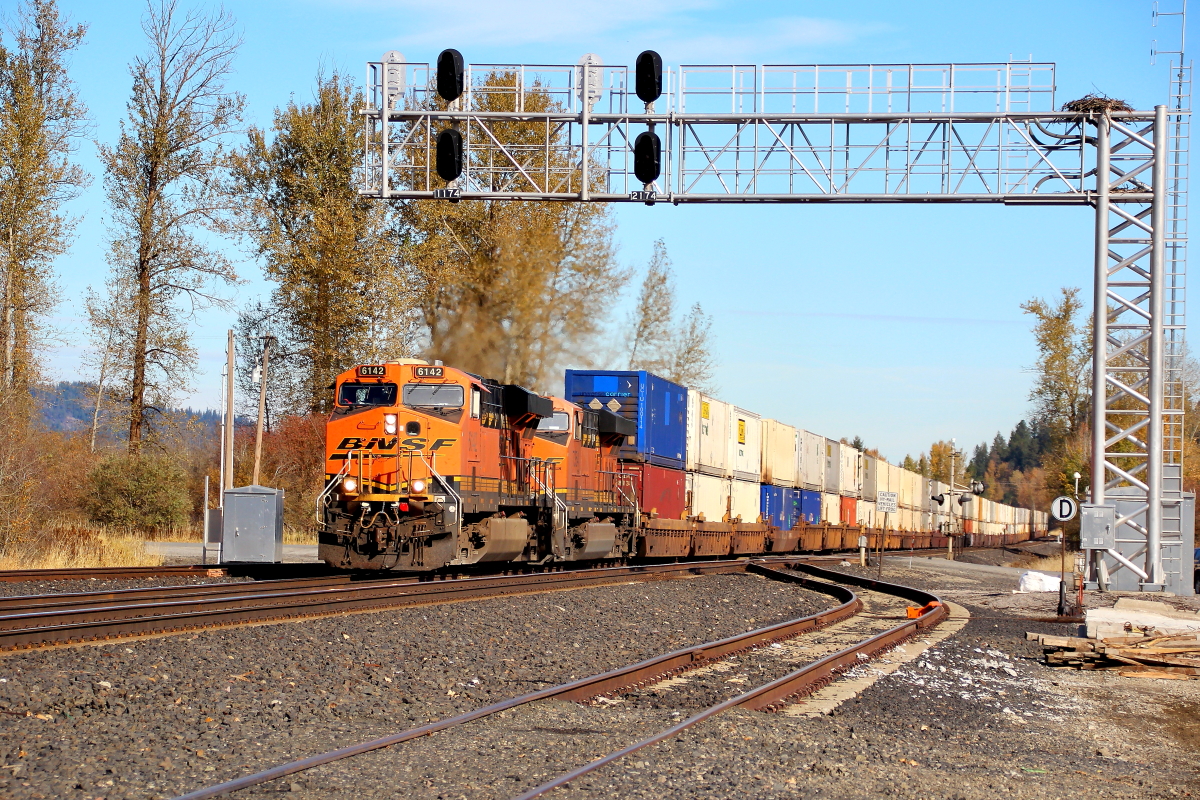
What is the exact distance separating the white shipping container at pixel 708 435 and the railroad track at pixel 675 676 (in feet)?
33.2

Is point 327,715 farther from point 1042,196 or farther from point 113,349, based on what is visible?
point 113,349

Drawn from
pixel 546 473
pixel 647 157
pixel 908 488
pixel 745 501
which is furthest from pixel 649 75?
pixel 908 488

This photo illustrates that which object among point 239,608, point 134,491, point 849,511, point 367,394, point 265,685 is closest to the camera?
point 265,685

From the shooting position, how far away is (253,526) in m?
19.3

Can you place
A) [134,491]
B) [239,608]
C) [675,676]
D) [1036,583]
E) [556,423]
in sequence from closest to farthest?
[675,676], [239,608], [556,423], [1036,583], [134,491]

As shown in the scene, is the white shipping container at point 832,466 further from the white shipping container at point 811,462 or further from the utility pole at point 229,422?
the utility pole at point 229,422

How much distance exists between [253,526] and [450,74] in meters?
8.77

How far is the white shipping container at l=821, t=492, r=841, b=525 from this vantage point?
37.2 metres

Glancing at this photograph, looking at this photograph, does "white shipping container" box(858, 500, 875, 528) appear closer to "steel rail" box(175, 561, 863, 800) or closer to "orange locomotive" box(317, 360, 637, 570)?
"orange locomotive" box(317, 360, 637, 570)

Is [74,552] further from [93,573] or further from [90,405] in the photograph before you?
[90,405]

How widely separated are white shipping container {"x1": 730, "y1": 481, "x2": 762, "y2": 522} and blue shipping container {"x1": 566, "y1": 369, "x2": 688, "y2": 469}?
14.2ft

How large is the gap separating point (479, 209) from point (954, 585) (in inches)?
737

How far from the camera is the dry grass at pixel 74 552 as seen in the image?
19203 millimetres

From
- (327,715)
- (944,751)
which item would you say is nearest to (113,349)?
(327,715)
